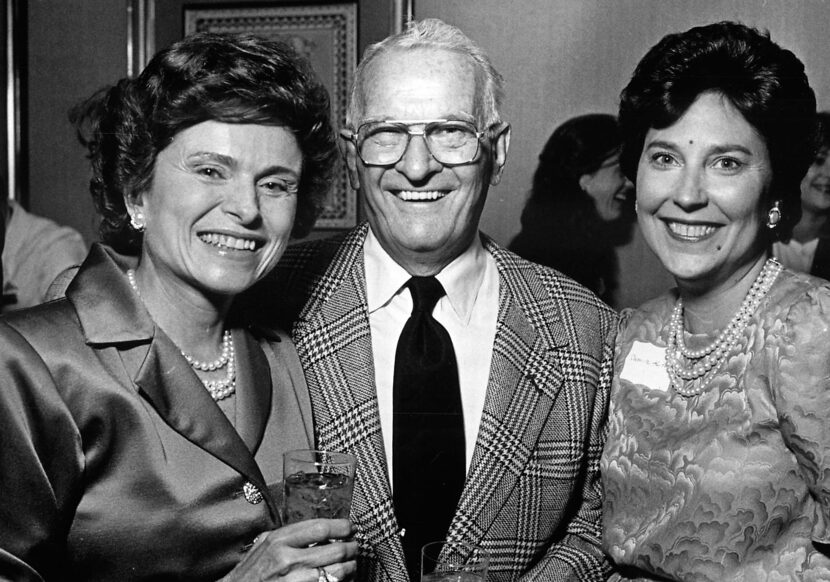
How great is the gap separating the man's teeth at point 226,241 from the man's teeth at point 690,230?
964 mm

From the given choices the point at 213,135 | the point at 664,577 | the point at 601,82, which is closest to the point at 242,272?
the point at 213,135

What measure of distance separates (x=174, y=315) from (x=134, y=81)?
0.49m

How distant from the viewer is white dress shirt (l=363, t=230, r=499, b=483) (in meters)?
2.27

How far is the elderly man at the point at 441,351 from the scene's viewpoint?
2.17m

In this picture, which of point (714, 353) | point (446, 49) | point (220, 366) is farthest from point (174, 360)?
point (714, 353)

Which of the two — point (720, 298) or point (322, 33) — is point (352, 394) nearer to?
point (720, 298)

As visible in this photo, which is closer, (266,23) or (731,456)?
(731,456)

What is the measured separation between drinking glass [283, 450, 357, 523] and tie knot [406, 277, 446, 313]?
2.44 feet

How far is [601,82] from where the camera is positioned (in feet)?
10.9

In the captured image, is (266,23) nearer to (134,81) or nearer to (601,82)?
(601,82)

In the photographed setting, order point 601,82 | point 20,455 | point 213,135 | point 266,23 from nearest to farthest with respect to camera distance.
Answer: point 20,455 → point 213,135 → point 601,82 → point 266,23

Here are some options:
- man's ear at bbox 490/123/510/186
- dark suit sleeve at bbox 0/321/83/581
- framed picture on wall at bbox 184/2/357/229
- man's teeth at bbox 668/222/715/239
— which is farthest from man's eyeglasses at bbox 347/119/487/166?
framed picture on wall at bbox 184/2/357/229

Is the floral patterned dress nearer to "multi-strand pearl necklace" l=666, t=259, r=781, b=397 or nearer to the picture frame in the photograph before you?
"multi-strand pearl necklace" l=666, t=259, r=781, b=397

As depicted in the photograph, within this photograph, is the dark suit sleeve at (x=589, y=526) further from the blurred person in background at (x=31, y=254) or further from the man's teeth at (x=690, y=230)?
the blurred person in background at (x=31, y=254)
